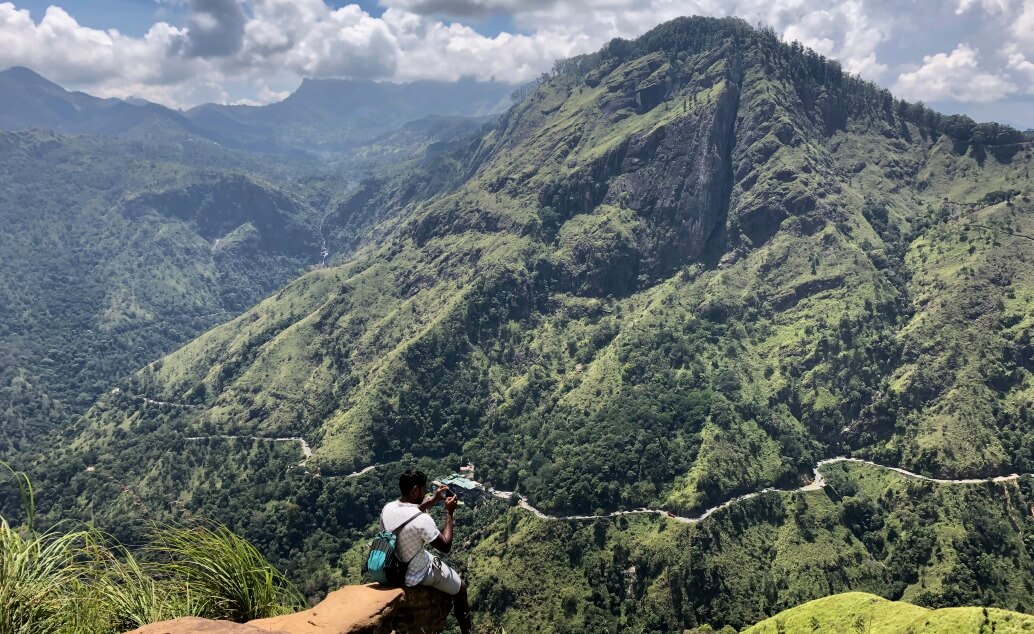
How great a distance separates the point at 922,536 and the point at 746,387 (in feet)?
212

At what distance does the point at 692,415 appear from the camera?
178 metres

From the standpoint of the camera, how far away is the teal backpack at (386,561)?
566 inches

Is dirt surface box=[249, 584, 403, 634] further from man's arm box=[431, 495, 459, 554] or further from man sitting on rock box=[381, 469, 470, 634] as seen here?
man's arm box=[431, 495, 459, 554]

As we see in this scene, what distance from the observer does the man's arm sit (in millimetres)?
14422

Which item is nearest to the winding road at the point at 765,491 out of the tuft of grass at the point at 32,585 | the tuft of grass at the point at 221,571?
the tuft of grass at the point at 221,571

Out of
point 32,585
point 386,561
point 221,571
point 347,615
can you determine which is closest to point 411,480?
point 386,561

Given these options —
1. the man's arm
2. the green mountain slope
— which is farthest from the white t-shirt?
the green mountain slope

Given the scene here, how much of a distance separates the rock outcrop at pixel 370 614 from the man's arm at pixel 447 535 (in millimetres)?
1542

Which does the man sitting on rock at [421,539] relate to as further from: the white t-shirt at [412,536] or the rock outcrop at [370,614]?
the rock outcrop at [370,614]

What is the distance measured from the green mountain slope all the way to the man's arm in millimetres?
45830

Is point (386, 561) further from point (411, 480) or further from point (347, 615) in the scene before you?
point (411, 480)

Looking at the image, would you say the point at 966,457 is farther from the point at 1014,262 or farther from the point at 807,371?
the point at 1014,262

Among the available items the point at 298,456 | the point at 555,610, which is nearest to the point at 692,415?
the point at 555,610

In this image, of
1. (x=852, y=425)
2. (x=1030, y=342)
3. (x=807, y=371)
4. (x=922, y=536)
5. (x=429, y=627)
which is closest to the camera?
(x=429, y=627)
